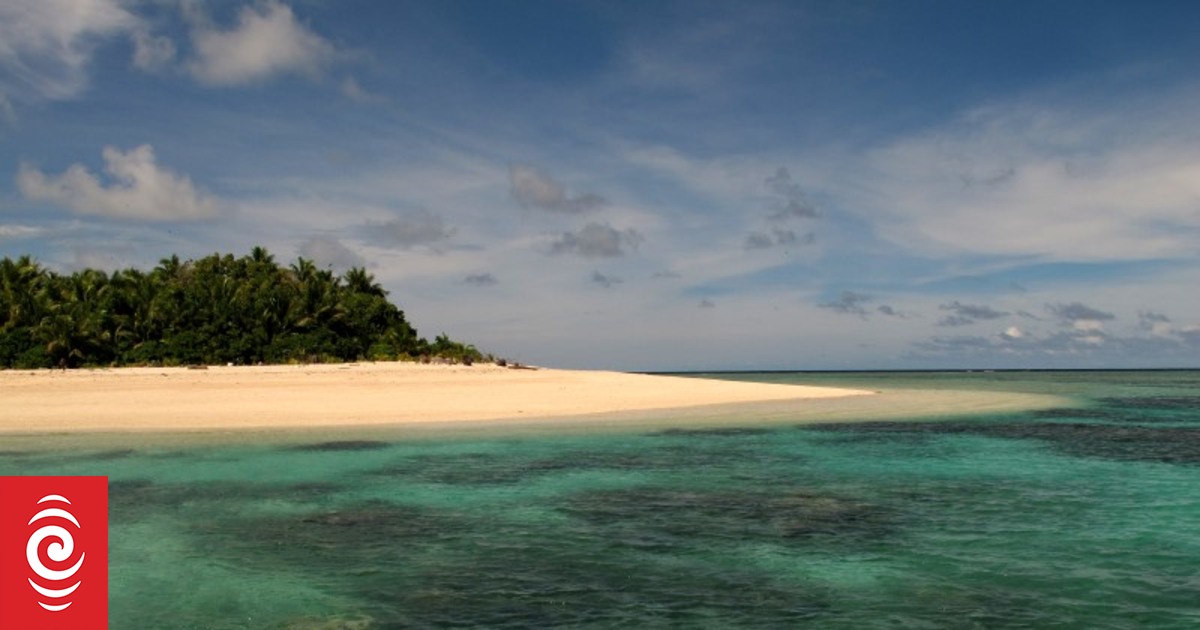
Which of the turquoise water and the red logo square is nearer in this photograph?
the red logo square

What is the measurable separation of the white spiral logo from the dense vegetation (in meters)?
50.1

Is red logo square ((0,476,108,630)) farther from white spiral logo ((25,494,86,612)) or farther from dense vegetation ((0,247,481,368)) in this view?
dense vegetation ((0,247,481,368))

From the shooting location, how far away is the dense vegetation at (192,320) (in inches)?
2026

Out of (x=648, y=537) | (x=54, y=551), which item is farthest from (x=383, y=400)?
(x=54, y=551)

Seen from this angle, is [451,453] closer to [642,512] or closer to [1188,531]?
[642,512]

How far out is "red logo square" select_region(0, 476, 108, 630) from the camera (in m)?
8.08

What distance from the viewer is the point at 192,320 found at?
182 ft

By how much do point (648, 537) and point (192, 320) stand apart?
169 ft

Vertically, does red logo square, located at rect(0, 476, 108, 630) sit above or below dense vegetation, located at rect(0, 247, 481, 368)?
below

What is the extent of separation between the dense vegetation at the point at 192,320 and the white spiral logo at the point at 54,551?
50.1 metres

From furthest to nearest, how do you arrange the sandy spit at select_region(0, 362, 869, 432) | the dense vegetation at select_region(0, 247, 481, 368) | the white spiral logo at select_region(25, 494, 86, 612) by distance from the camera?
the dense vegetation at select_region(0, 247, 481, 368) → the sandy spit at select_region(0, 362, 869, 432) → the white spiral logo at select_region(25, 494, 86, 612)

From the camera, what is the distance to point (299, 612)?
32.0ft

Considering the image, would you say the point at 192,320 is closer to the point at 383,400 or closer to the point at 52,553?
the point at 383,400

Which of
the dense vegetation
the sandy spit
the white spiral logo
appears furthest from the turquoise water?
the dense vegetation
